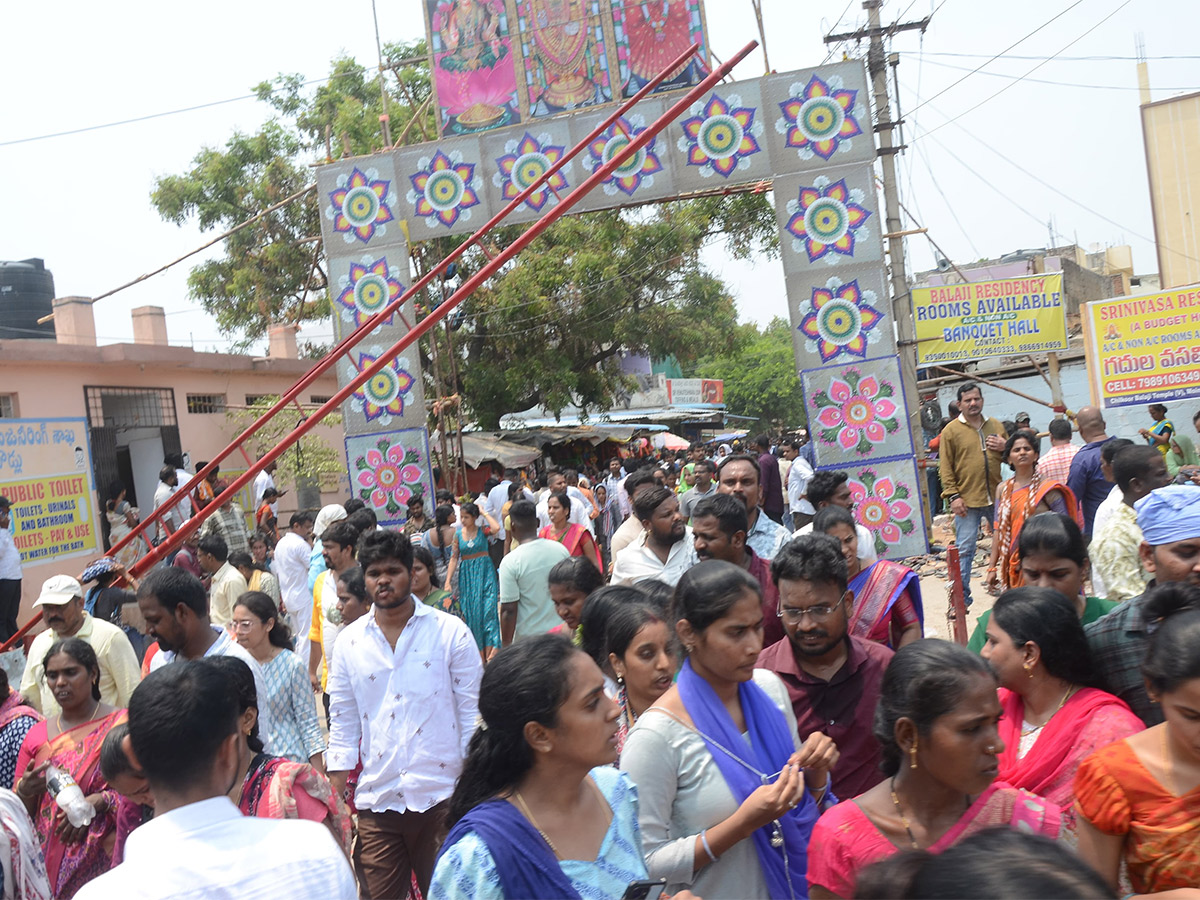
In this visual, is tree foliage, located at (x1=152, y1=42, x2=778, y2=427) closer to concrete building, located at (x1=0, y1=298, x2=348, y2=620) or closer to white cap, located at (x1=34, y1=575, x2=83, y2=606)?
concrete building, located at (x1=0, y1=298, x2=348, y2=620)

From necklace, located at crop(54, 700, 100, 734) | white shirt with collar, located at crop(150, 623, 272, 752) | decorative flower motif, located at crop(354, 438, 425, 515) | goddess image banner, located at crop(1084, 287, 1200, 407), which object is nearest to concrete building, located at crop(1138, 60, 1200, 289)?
goddess image banner, located at crop(1084, 287, 1200, 407)

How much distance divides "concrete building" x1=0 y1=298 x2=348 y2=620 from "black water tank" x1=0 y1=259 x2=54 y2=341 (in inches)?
135

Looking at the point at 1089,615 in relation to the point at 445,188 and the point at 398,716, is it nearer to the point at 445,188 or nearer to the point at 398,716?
the point at 398,716

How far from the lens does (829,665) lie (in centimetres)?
323

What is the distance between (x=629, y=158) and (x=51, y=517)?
8.24m

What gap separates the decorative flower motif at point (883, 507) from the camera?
914cm

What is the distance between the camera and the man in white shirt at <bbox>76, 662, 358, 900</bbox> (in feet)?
6.25

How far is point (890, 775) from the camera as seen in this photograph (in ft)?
7.62

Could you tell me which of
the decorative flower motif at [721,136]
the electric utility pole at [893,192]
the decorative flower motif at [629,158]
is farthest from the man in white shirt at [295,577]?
the electric utility pole at [893,192]

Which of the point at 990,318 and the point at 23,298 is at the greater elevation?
the point at 23,298

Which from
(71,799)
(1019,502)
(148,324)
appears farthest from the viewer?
(148,324)

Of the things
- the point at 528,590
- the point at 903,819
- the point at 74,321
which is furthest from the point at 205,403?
the point at 903,819

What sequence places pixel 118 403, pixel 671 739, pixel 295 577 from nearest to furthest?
pixel 671 739 < pixel 295 577 < pixel 118 403

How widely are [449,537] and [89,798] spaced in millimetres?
5115
